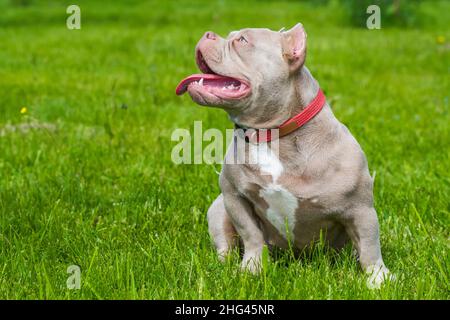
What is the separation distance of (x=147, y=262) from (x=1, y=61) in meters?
5.94

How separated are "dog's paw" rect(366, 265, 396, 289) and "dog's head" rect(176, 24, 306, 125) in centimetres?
75

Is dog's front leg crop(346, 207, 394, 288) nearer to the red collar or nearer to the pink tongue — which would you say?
the red collar

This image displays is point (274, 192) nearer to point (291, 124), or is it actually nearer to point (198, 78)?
point (291, 124)

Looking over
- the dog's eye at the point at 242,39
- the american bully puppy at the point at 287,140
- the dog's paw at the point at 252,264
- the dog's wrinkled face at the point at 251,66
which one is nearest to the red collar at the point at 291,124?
the american bully puppy at the point at 287,140

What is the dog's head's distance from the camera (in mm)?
2961

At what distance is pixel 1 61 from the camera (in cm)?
841

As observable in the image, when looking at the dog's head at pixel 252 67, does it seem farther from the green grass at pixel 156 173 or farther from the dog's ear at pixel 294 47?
the green grass at pixel 156 173

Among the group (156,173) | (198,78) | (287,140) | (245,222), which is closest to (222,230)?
(245,222)

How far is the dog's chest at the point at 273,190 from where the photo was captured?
9.91ft

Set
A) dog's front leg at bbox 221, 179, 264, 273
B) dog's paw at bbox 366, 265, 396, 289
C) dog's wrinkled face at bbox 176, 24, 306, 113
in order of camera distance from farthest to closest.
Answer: dog's front leg at bbox 221, 179, 264, 273 → dog's wrinkled face at bbox 176, 24, 306, 113 → dog's paw at bbox 366, 265, 396, 289

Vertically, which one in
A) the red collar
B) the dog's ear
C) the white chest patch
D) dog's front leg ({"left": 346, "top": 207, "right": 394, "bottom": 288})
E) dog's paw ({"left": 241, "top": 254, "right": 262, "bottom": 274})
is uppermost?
the dog's ear

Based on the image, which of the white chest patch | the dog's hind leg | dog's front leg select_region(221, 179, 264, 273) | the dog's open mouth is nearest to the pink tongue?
the dog's open mouth

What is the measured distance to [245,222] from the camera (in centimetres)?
318

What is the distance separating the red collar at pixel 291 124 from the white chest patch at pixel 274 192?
38 millimetres
